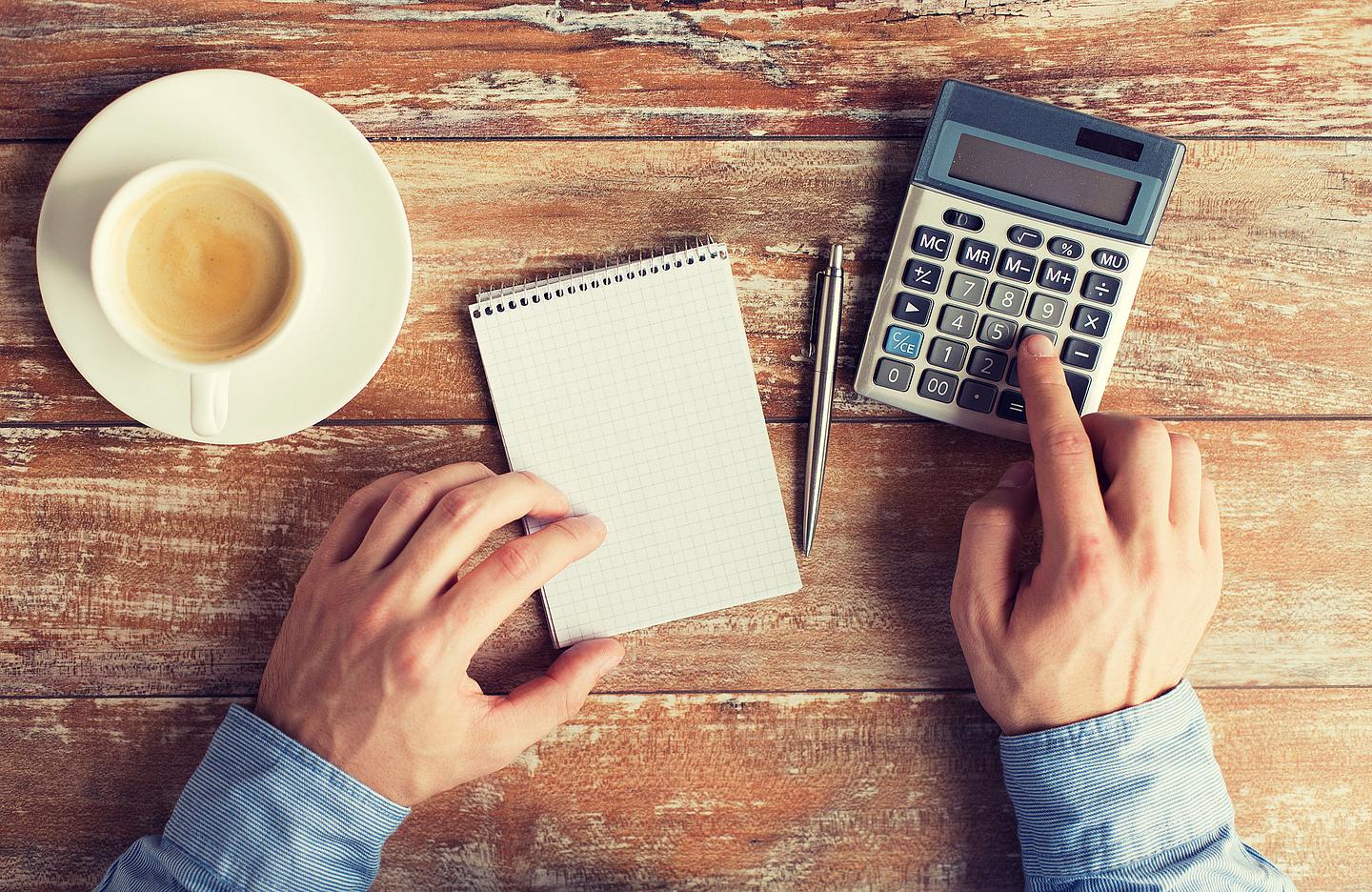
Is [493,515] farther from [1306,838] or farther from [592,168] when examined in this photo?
[1306,838]

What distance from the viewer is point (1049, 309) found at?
2.35ft

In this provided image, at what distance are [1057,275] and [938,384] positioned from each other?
130mm

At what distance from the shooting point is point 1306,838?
79 centimetres

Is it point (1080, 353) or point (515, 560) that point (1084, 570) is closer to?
point (1080, 353)

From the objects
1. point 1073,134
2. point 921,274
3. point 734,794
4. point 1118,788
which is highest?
point 1073,134

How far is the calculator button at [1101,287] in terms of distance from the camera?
0.71m

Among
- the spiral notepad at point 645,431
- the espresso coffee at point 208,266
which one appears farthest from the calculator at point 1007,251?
the espresso coffee at point 208,266

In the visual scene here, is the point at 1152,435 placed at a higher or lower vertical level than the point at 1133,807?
higher

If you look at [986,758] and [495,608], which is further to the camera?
[986,758]

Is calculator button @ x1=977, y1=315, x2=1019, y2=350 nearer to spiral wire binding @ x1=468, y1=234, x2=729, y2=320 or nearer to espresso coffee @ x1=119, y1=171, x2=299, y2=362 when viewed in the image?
spiral wire binding @ x1=468, y1=234, x2=729, y2=320

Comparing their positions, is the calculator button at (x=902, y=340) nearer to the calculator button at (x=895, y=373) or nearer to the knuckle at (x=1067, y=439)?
the calculator button at (x=895, y=373)

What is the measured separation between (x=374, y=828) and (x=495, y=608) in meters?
0.21

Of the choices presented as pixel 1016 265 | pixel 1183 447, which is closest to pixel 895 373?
pixel 1016 265

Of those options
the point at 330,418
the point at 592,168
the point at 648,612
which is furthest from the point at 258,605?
the point at 592,168
